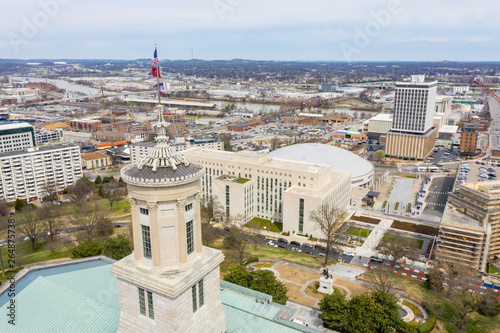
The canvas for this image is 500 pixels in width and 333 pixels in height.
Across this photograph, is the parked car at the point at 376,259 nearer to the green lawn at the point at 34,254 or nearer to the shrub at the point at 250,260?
the shrub at the point at 250,260

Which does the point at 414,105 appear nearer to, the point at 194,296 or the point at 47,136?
the point at 194,296

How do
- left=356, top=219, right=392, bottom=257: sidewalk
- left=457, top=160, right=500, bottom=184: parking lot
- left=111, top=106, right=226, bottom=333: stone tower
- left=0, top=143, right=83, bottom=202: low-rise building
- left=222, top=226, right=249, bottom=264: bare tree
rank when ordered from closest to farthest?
1. left=111, top=106, right=226, bottom=333: stone tower
2. left=222, top=226, right=249, bottom=264: bare tree
3. left=356, top=219, right=392, bottom=257: sidewalk
4. left=457, top=160, right=500, bottom=184: parking lot
5. left=0, top=143, right=83, bottom=202: low-rise building

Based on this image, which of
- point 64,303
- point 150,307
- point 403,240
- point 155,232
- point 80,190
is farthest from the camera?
point 80,190

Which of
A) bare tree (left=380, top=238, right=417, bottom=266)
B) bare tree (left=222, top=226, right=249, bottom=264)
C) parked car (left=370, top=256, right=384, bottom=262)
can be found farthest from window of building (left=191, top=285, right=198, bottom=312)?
parked car (left=370, top=256, right=384, bottom=262)

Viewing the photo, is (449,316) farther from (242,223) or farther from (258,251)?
(242,223)

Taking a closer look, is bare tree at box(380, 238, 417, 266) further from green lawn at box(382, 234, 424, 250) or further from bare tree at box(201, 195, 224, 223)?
bare tree at box(201, 195, 224, 223)

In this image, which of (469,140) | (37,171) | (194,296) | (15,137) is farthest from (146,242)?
(469,140)
